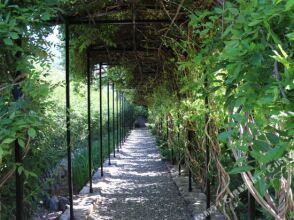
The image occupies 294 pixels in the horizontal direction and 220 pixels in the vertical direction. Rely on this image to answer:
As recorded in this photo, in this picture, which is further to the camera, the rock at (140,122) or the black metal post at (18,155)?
the rock at (140,122)

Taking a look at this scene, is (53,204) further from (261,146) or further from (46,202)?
(261,146)

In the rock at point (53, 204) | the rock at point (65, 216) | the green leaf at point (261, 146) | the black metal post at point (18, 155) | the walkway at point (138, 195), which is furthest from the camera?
the walkway at point (138, 195)

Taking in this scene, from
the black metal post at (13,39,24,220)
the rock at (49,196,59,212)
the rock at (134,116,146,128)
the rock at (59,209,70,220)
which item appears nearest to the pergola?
the black metal post at (13,39,24,220)

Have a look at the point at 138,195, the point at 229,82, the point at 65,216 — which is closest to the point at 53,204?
the point at 65,216

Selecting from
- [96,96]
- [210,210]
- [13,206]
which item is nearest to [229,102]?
[13,206]

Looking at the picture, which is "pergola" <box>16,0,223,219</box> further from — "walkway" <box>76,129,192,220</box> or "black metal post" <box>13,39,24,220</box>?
"walkway" <box>76,129,192,220</box>

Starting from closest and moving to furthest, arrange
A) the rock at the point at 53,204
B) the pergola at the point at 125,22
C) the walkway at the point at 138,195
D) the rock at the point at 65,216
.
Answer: the pergola at the point at 125,22 → the rock at the point at 65,216 → the rock at the point at 53,204 → the walkway at the point at 138,195

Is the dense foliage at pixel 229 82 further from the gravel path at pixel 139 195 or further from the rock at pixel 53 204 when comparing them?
the gravel path at pixel 139 195

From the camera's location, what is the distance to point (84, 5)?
13.5 ft

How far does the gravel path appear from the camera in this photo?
5.84 m

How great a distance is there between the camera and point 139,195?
284 inches

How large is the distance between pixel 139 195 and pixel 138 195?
0.02 m

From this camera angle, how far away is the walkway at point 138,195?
583 centimetres

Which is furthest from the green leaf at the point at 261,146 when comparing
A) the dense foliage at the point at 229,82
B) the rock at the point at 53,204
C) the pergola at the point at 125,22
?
the rock at the point at 53,204
